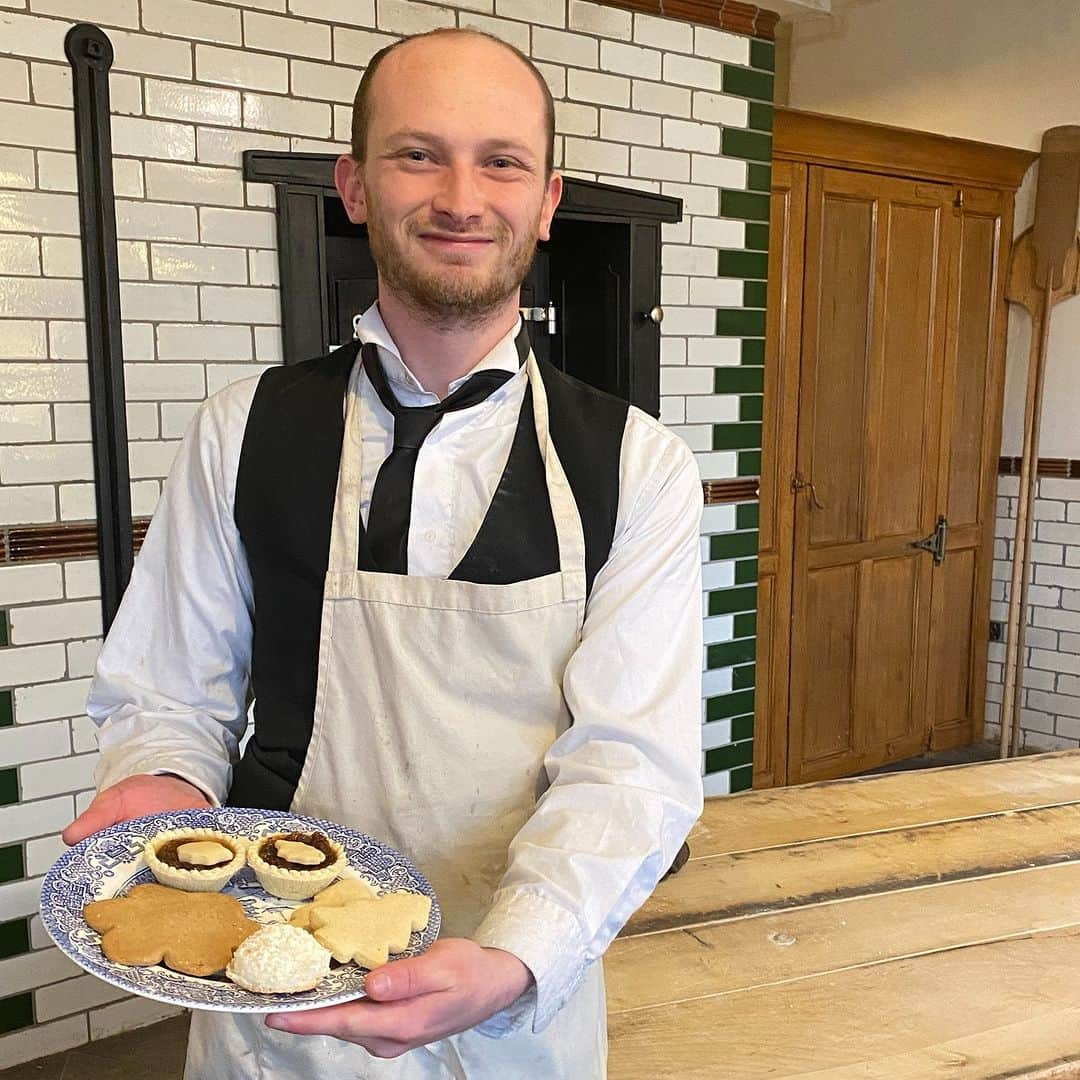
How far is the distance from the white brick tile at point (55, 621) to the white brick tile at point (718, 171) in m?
1.87

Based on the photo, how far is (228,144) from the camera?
8.78 feet

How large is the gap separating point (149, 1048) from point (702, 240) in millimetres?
2732

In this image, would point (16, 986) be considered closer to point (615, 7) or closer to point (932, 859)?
point (932, 859)

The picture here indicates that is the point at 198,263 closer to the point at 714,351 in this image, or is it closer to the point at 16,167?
the point at 16,167

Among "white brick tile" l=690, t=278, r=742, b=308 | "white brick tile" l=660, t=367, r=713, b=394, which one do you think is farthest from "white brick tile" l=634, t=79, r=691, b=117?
"white brick tile" l=660, t=367, r=713, b=394

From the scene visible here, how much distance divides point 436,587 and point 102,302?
1.66 meters

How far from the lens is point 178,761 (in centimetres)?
130

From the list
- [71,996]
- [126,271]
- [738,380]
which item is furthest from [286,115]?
[71,996]

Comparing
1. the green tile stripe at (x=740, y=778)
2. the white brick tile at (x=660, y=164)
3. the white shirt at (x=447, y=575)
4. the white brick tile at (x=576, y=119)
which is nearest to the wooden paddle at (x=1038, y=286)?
the green tile stripe at (x=740, y=778)

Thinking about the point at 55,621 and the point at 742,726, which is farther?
the point at 742,726

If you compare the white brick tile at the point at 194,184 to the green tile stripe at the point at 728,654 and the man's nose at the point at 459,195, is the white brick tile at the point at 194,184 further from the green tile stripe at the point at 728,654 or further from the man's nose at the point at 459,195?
the green tile stripe at the point at 728,654

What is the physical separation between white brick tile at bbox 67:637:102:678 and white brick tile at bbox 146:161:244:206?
1.05m

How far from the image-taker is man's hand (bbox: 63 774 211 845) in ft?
4.04

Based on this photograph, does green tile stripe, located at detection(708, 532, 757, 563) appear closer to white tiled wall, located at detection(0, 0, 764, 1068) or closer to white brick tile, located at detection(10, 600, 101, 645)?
white tiled wall, located at detection(0, 0, 764, 1068)
